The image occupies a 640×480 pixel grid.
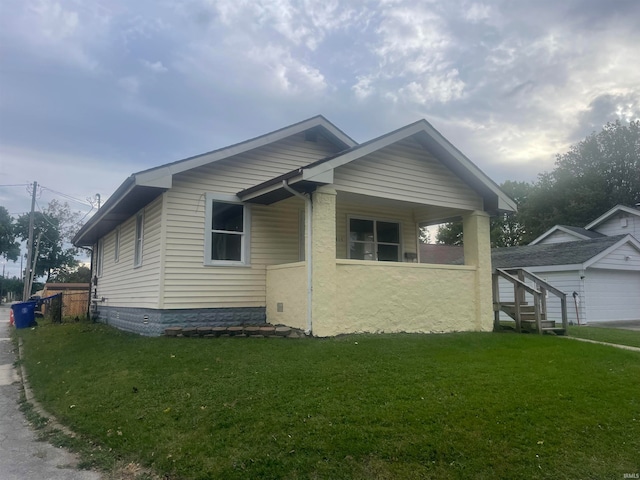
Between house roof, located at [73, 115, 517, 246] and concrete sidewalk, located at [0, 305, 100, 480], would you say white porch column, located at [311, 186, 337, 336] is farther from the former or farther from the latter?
concrete sidewalk, located at [0, 305, 100, 480]

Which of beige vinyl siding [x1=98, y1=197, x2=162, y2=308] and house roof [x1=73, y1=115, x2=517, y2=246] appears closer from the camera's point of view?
house roof [x1=73, y1=115, x2=517, y2=246]

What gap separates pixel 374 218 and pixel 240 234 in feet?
13.2

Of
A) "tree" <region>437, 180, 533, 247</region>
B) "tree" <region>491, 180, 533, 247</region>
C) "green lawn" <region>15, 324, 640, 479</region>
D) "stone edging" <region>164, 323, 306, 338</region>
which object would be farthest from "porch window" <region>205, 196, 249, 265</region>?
"tree" <region>491, 180, 533, 247</region>

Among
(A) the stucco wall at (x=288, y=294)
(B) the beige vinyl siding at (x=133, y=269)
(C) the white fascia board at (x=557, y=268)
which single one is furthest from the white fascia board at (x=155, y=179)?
(C) the white fascia board at (x=557, y=268)

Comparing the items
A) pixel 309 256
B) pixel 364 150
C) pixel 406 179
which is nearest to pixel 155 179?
pixel 309 256

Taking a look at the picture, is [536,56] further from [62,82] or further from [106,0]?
[62,82]

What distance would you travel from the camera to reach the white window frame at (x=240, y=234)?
10.3 metres

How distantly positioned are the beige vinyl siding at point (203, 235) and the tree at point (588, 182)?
127ft

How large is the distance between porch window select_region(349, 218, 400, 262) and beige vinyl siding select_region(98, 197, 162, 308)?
16.5 feet

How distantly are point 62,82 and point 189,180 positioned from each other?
25.4 ft

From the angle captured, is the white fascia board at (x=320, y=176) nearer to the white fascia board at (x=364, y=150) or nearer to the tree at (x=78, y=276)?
the white fascia board at (x=364, y=150)

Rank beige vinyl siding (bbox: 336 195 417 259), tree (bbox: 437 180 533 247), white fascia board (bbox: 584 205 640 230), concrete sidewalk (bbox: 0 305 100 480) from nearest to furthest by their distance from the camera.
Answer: concrete sidewalk (bbox: 0 305 100 480)
beige vinyl siding (bbox: 336 195 417 259)
white fascia board (bbox: 584 205 640 230)
tree (bbox: 437 180 533 247)

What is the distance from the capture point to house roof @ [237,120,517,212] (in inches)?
346

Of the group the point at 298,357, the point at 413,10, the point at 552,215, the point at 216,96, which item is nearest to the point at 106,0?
the point at 216,96
